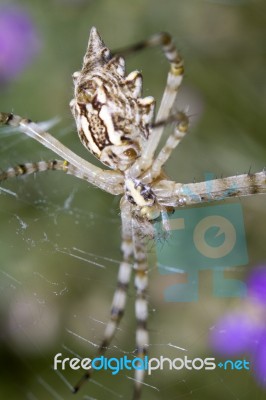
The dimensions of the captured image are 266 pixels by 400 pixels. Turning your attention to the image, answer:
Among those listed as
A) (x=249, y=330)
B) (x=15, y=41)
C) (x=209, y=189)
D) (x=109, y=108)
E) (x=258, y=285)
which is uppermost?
Result: (x=15, y=41)

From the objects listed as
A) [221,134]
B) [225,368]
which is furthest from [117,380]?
[221,134]

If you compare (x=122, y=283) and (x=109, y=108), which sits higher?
(x=109, y=108)

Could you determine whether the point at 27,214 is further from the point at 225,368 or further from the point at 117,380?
the point at 225,368

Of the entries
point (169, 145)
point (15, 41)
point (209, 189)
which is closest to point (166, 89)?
point (169, 145)

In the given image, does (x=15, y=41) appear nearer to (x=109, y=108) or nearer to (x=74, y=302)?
(x=74, y=302)

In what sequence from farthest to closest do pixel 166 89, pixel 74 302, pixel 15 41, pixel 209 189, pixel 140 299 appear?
pixel 15 41
pixel 74 302
pixel 140 299
pixel 209 189
pixel 166 89

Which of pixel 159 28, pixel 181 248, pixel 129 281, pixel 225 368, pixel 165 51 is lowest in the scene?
pixel 225 368

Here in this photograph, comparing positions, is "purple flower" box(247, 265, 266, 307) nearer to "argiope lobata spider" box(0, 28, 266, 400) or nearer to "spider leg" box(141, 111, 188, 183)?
"argiope lobata spider" box(0, 28, 266, 400)
